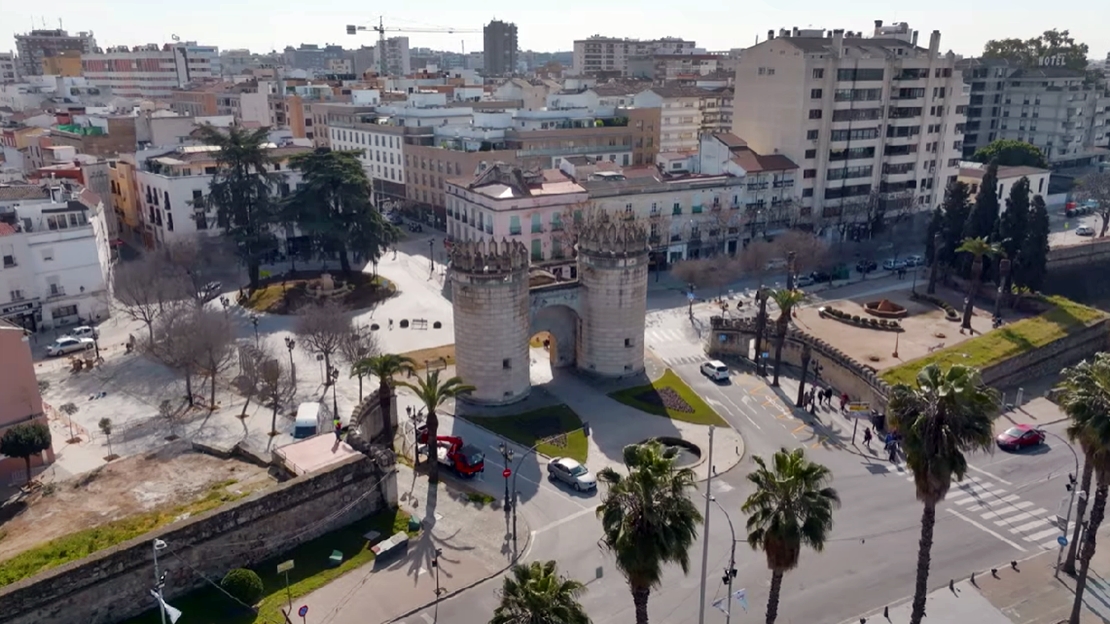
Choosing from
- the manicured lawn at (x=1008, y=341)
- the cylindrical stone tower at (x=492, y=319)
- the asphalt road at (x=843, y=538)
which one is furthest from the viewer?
the manicured lawn at (x=1008, y=341)

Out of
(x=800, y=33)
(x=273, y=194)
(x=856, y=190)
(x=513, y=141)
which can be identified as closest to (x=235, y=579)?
(x=273, y=194)

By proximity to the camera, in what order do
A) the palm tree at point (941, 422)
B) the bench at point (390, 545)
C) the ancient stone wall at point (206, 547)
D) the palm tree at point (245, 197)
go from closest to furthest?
the palm tree at point (941, 422) < the ancient stone wall at point (206, 547) < the bench at point (390, 545) < the palm tree at point (245, 197)

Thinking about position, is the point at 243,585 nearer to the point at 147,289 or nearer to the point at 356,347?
the point at 356,347

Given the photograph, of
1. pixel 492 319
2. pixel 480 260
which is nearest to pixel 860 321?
pixel 492 319

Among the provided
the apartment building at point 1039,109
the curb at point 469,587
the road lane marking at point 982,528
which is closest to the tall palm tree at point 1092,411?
the road lane marking at point 982,528

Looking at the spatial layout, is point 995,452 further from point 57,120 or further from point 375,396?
point 57,120

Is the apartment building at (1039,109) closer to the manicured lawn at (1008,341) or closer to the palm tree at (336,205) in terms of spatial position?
the manicured lawn at (1008,341)
